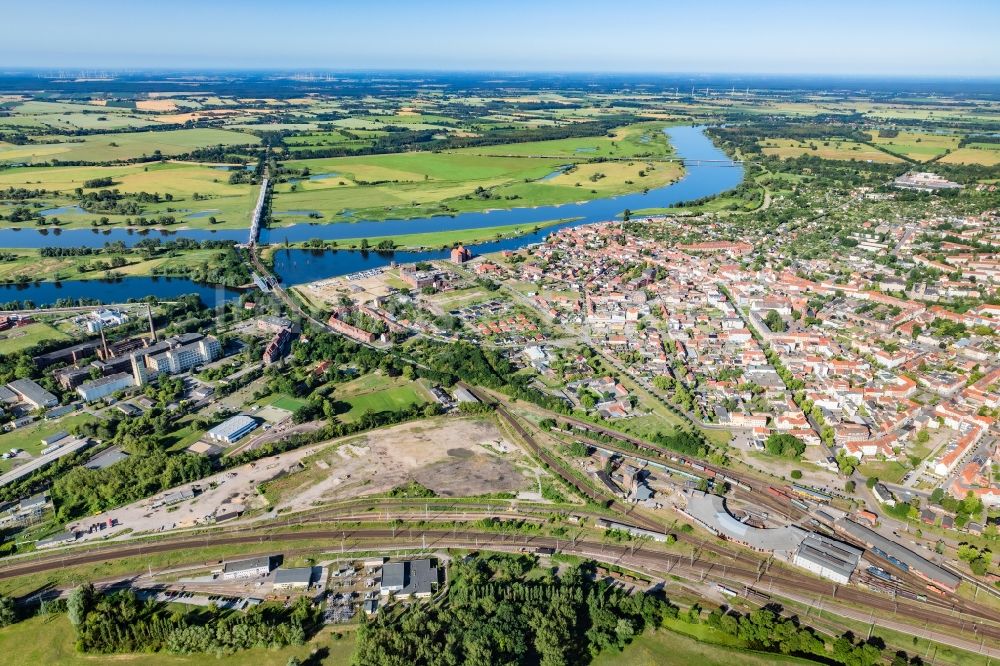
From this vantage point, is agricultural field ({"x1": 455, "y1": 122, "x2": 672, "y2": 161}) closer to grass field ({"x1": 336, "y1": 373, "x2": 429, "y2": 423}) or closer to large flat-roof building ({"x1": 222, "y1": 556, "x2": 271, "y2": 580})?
grass field ({"x1": 336, "y1": 373, "x2": 429, "y2": 423})

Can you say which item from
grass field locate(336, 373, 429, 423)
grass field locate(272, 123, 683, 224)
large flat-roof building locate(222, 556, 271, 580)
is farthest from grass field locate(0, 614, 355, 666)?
grass field locate(272, 123, 683, 224)

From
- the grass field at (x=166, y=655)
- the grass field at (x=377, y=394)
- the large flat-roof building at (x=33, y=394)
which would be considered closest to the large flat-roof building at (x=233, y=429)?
the grass field at (x=377, y=394)

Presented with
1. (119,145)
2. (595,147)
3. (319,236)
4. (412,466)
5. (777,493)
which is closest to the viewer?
(777,493)

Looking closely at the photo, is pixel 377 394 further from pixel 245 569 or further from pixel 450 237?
pixel 450 237

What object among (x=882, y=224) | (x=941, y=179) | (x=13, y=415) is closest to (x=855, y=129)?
(x=941, y=179)

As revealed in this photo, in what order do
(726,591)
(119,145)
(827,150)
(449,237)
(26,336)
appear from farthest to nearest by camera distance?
(827,150)
(119,145)
(449,237)
(26,336)
(726,591)

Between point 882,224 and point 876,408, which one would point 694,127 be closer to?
point 882,224

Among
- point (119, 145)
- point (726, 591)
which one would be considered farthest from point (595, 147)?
point (726, 591)
